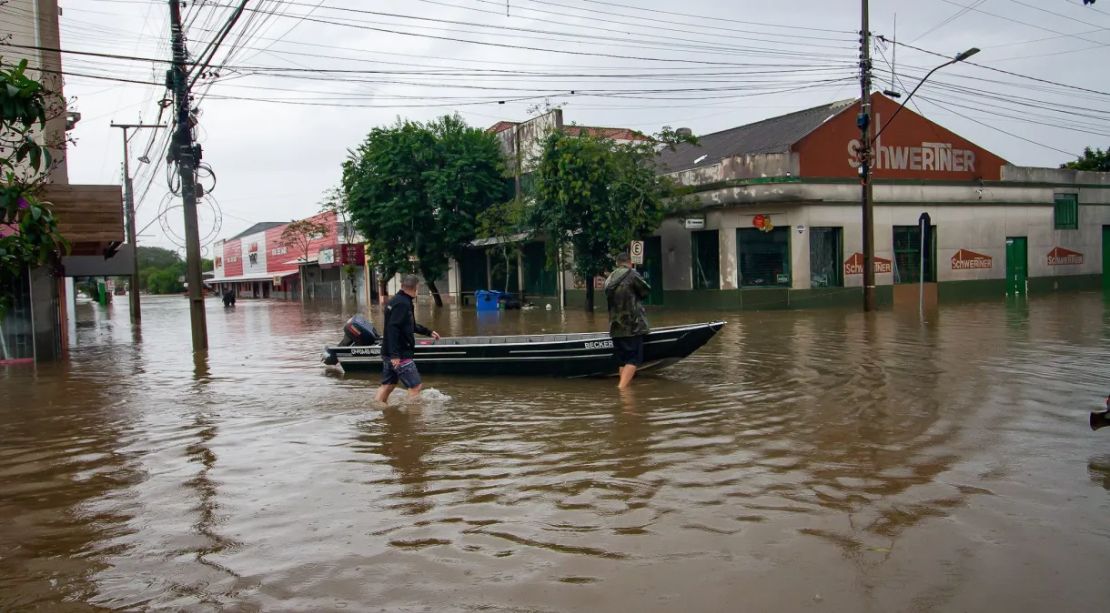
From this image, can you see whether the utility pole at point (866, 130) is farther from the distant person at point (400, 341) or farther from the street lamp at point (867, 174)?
the distant person at point (400, 341)

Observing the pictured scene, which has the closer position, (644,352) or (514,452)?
(514,452)

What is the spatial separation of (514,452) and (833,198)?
70.0 ft

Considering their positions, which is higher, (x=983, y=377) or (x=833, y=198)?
(x=833, y=198)

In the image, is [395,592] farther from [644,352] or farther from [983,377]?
[983,377]

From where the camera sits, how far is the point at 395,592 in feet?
14.0

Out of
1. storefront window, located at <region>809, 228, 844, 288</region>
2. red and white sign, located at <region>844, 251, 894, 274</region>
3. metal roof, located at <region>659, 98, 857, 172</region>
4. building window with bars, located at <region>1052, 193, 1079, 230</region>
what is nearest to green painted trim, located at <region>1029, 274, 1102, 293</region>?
building window with bars, located at <region>1052, 193, 1079, 230</region>

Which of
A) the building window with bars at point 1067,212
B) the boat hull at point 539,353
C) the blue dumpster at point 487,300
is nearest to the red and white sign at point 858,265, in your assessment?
the building window with bars at point 1067,212

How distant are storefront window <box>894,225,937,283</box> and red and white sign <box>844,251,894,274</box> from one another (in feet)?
1.51

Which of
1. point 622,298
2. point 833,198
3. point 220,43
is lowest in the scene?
point 622,298

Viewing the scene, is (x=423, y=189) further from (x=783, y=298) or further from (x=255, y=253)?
(x=255, y=253)

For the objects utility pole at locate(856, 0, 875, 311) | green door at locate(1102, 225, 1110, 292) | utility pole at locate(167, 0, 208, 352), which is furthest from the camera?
green door at locate(1102, 225, 1110, 292)

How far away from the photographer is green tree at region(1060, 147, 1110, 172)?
40.5 meters

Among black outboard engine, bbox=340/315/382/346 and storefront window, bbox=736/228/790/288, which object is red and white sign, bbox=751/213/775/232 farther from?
black outboard engine, bbox=340/315/382/346

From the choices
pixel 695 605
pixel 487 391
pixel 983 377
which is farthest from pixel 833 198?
pixel 695 605
